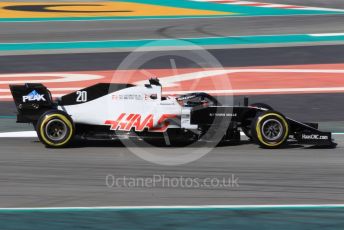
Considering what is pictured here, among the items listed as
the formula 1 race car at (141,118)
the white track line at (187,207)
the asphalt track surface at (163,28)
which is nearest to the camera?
the white track line at (187,207)

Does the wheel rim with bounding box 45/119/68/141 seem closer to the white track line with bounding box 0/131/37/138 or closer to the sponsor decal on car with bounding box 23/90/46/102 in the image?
the sponsor decal on car with bounding box 23/90/46/102

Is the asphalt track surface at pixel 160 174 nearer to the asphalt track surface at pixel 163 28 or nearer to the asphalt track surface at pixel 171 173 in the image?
the asphalt track surface at pixel 171 173

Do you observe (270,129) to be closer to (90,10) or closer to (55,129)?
(55,129)

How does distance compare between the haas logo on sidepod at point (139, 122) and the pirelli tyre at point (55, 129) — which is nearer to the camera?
the pirelli tyre at point (55, 129)

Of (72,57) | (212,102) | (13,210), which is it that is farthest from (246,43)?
(13,210)

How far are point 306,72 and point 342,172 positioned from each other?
10082 millimetres

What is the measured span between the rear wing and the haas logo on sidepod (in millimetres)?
1094

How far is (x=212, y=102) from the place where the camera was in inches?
499

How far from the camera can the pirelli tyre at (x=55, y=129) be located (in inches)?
467

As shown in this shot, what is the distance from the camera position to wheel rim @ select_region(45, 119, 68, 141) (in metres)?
11.9

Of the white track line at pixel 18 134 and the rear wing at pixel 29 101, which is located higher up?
the rear wing at pixel 29 101

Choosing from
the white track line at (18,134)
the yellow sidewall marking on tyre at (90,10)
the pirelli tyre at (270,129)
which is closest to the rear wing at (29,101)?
the white track line at (18,134)

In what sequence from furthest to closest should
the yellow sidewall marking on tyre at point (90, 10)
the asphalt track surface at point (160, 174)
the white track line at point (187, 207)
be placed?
the yellow sidewall marking on tyre at point (90, 10), the asphalt track surface at point (160, 174), the white track line at point (187, 207)


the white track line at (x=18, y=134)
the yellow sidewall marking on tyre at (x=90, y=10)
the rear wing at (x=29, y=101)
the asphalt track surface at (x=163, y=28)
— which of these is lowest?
the white track line at (x=18, y=134)
